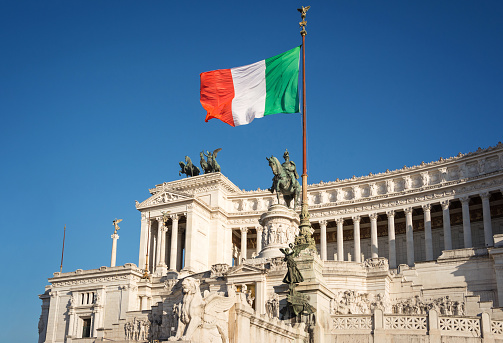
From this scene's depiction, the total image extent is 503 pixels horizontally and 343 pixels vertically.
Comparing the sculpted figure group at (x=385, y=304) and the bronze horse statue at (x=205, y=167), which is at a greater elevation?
the bronze horse statue at (x=205, y=167)

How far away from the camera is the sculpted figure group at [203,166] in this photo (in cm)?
9188

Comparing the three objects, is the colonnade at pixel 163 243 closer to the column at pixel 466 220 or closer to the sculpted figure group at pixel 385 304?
the column at pixel 466 220

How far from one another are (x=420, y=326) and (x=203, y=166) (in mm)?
67830

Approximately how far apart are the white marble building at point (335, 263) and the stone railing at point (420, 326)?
0.05m

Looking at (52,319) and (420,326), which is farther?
(52,319)

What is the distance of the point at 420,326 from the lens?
2641 cm

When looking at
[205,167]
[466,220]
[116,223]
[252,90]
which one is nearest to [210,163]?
[205,167]

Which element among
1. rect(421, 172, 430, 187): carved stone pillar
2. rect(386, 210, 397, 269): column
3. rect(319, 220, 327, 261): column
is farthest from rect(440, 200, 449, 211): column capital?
rect(319, 220, 327, 261): column

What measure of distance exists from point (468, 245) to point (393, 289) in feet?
77.5

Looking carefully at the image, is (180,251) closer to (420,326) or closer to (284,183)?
(284,183)

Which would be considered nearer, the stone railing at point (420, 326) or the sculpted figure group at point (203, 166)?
the stone railing at point (420, 326)

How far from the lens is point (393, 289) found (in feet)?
159

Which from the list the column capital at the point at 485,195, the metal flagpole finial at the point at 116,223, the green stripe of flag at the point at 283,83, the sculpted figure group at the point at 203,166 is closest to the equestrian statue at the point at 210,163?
the sculpted figure group at the point at 203,166

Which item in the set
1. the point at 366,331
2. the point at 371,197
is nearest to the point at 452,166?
the point at 371,197
